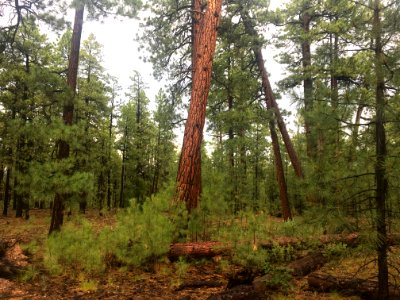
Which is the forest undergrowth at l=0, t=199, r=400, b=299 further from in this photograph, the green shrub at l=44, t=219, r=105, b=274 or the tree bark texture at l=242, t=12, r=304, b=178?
the tree bark texture at l=242, t=12, r=304, b=178

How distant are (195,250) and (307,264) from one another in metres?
2.61

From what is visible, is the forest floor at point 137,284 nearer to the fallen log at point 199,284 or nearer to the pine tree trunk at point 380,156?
the fallen log at point 199,284

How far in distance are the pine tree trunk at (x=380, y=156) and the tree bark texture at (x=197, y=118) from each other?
13.8ft

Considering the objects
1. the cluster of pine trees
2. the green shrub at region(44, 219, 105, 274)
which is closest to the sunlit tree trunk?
the cluster of pine trees

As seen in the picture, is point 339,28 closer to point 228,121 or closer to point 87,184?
point 228,121

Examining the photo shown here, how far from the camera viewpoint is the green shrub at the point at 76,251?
6160mm

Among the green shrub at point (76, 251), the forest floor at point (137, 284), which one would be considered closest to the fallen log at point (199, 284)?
the forest floor at point (137, 284)

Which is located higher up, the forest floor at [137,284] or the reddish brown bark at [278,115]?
the reddish brown bark at [278,115]

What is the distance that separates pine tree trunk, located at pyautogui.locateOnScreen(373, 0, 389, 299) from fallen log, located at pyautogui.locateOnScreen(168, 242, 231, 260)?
3216mm

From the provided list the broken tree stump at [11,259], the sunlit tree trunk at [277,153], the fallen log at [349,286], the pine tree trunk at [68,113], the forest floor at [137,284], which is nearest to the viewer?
the fallen log at [349,286]

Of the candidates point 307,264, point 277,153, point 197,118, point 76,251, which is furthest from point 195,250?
point 277,153

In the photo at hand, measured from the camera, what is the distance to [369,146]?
4594mm

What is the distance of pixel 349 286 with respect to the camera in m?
5.41

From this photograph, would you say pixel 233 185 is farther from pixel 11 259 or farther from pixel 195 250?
pixel 11 259
